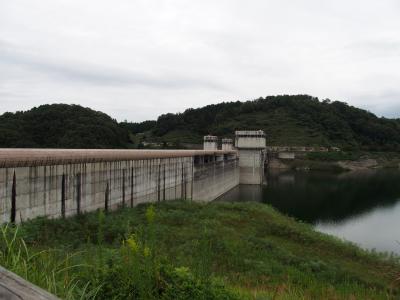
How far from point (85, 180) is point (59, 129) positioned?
47740 mm

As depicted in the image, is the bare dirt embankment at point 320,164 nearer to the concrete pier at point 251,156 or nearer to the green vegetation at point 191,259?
the concrete pier at point 251,156

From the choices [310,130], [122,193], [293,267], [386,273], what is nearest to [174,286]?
[293,267]

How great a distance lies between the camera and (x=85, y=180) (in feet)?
52.0

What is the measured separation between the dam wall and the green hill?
277ft

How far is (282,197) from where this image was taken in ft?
156

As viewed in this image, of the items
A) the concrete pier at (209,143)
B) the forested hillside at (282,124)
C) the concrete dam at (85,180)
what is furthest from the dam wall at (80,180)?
the forested hillside at (282,124)

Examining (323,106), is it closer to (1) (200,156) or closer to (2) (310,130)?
(2) (310,130)

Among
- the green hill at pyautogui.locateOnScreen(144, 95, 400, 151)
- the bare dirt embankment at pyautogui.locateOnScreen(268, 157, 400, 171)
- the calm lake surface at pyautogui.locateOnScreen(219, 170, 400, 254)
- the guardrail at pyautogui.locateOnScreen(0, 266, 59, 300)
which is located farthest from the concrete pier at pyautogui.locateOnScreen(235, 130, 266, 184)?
the guardrail at pyautogui.locateOnScreen(0, 266, 59, 300)

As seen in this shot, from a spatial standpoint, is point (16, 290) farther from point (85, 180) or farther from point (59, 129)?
point (59, 129)

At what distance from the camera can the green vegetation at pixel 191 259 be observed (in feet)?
14.9

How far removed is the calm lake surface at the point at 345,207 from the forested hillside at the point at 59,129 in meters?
21.2

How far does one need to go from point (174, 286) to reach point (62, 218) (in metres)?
10.2

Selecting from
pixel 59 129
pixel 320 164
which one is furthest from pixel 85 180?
pixel 320 164

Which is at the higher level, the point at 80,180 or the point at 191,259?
the point at 80,180
